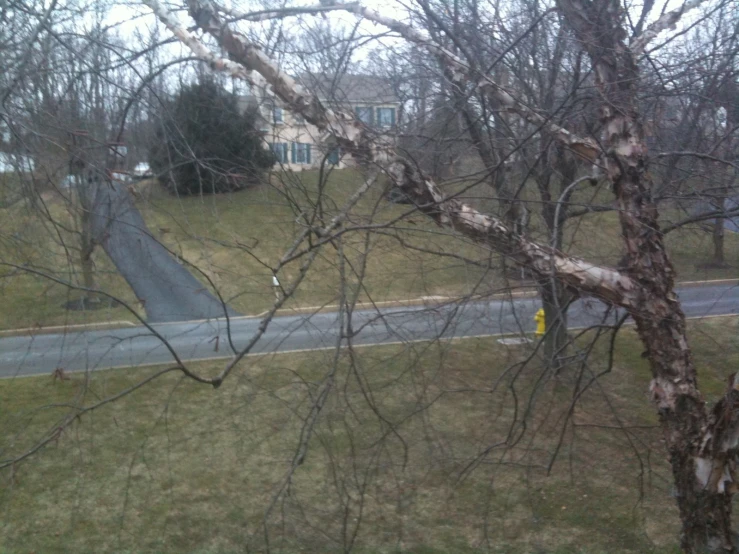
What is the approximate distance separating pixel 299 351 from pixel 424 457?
1083 millimetres

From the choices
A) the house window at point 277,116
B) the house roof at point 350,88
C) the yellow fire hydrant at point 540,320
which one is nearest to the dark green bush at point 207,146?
the house window at point 277,116

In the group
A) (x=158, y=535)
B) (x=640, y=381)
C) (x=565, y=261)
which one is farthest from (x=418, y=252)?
(x=640, y=381)

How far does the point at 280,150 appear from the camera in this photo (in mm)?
5332

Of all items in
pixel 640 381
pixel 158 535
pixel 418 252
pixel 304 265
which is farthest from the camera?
pixel 640 381

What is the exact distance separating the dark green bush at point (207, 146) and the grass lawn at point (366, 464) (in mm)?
1248

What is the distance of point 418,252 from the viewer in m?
4.82

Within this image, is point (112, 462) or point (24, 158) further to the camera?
point (112, 462)

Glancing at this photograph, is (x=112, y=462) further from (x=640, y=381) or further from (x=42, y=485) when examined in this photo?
(x=640, y=381)

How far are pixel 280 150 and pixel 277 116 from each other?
27 centimetres

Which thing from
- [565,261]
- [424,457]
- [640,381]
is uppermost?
[565,261]

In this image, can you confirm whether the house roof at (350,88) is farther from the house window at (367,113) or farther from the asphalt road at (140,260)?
the asphalt road at (140,260)

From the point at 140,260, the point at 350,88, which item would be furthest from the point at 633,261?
the point at 140,260

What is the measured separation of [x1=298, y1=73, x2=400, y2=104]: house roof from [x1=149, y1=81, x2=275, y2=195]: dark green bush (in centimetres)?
52

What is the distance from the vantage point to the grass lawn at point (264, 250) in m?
4.32
